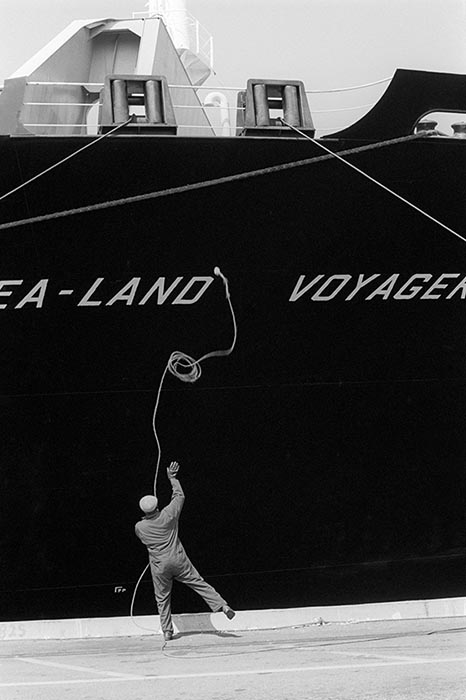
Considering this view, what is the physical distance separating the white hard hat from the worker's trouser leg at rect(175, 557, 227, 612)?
19.5 inches

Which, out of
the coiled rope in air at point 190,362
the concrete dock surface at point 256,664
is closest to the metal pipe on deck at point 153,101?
the coiled rope in air at point 190,362

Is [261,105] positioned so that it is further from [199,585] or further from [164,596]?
[164,596]

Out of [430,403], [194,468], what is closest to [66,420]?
[194,468]

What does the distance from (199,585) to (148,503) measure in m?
0.77

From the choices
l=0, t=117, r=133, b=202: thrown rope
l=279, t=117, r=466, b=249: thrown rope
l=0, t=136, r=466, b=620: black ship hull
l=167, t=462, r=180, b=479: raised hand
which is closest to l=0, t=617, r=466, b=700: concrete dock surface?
l=0, t=136, r=466, b=620: black ship hull

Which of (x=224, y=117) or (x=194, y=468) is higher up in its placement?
(x=224, y=117)

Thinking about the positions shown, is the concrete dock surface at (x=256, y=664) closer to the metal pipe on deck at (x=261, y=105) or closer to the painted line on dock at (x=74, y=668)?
the painted line on dock at (x=74, y=668)

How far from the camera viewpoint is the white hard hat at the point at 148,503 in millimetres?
7367

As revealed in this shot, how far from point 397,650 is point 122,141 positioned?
14.4ft

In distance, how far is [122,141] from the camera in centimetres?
779

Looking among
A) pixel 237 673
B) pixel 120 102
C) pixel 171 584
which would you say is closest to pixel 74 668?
pixel 237 673

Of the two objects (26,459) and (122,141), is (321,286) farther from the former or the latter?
(26,459)

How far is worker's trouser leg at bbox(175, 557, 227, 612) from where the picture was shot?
742 cm

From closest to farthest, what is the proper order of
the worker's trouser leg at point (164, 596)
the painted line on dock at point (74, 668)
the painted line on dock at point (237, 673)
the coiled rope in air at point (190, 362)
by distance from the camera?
1. the painted line on dock at point (237, 673)
2. the painted line on dock at point (74, 668)
3. the worker's trouser leg at point (164, 596)
4. the coiled rope in air at point (190, 362)
